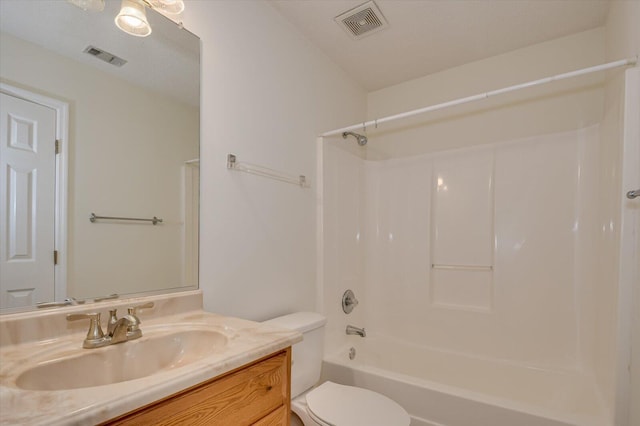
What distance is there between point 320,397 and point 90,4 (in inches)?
70.3

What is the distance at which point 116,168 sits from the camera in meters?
1.13

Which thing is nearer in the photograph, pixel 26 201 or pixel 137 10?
pixel 26 201

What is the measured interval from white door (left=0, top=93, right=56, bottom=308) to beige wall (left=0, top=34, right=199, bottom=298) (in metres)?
0.05

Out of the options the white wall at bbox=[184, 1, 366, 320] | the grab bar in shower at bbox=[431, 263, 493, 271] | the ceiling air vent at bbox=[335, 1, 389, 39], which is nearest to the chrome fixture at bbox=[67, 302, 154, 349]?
the white wall at bbox=[184, 1, 366, 320]

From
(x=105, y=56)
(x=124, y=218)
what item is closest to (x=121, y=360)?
(x=124, y=218)

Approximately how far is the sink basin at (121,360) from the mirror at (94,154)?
0.83 ft

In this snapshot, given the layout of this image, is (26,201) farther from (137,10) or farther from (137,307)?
(137,10)

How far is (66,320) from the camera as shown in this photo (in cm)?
96

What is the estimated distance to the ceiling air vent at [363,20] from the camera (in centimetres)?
180

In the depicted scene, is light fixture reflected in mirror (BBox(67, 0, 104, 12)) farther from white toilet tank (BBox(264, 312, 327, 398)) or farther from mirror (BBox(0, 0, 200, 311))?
white toilet tank (BBox(264, 312, 327, 398))

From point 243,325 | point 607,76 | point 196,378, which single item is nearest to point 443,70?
point 607,76

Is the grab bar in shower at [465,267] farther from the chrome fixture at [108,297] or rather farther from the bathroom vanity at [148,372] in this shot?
the chrome fixture at [108,297]

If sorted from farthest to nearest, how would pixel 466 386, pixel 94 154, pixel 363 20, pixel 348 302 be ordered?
pixel 348 302 → pixel 466 386 → pixel 363 20 → pixel 94 154

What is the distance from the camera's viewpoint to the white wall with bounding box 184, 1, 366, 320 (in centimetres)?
143
